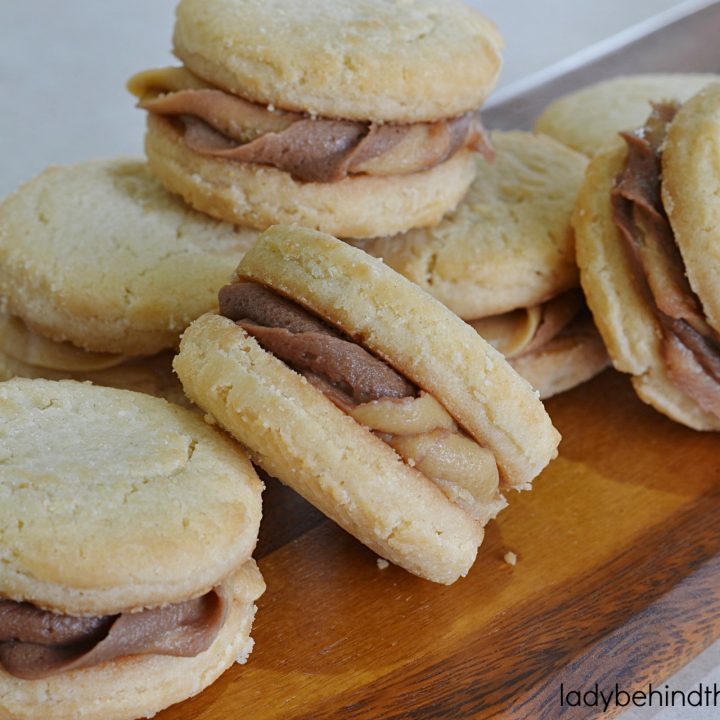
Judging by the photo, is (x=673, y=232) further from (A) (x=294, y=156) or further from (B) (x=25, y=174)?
(B) (x=25, y=174)

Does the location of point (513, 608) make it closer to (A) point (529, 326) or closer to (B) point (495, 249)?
(A) point (529, 326)

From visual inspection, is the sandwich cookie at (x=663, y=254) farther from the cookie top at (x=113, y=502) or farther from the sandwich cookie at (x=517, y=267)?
the cookie top at (x=113, y=502)

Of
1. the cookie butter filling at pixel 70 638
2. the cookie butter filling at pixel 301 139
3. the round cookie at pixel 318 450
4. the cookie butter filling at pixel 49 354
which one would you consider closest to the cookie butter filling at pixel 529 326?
the cookie butter filling at pixel 301 139

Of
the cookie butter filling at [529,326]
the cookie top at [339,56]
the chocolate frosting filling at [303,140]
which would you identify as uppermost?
the cookie top at [339,56]

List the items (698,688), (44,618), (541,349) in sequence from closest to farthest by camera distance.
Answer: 1. (44,618)
2. (698,688)
3. (541,349)

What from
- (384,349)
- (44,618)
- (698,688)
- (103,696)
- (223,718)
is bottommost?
(698,688)

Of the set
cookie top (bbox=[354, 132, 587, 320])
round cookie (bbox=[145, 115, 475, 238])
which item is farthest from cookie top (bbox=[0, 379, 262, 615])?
cookie top (bbox=[354, 132, 587, 320])

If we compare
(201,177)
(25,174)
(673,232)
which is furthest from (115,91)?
(673,232)

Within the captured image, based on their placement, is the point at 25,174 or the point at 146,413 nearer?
the point at 146,413

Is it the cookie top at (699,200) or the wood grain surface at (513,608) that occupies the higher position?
the cookie top at (699,200)
